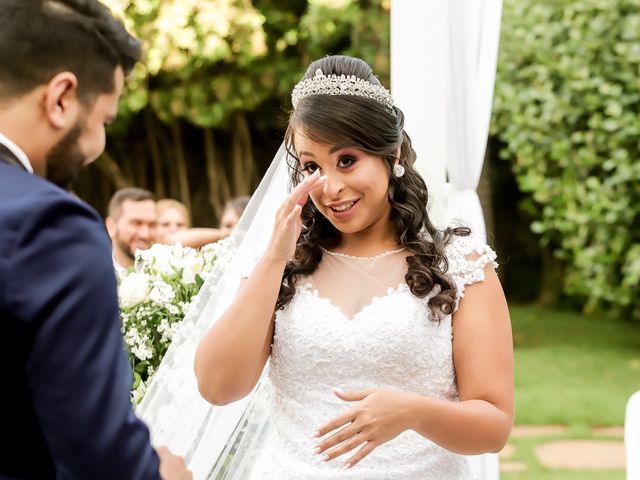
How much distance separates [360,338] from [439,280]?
9.7 inches

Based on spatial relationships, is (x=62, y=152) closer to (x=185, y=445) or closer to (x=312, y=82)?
(x=312, y=82)

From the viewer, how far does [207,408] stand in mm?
2871

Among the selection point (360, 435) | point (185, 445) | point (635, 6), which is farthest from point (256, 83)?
point (360, 435)

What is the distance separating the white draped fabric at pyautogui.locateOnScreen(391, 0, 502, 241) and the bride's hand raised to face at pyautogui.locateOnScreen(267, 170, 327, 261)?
974mm

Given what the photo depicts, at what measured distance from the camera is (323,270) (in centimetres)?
256

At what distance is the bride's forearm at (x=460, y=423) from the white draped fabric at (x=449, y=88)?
1045 mm

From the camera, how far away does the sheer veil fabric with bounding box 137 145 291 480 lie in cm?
285

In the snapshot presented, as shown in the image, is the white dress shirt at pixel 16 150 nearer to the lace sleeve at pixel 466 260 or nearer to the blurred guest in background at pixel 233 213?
the lace sleeve at pixel 466 260

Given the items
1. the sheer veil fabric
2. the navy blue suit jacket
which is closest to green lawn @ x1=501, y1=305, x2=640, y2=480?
the sheer veil fabric

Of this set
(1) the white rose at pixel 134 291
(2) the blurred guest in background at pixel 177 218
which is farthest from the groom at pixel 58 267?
(2) the blurred guest in background at pixel 177 218

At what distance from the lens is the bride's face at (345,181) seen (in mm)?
2398

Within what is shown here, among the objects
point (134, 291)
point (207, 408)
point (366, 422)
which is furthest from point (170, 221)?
point (366, 422)

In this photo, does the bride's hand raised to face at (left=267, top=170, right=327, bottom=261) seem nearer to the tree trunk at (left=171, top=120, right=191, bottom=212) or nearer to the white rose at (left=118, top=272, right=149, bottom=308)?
the white rose at (left=118, top=272, right=149, bottom=308)

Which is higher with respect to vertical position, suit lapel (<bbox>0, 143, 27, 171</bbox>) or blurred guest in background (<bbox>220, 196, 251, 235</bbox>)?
suit lapel (<bbox>0, 143, 27, 171</bbox>)
